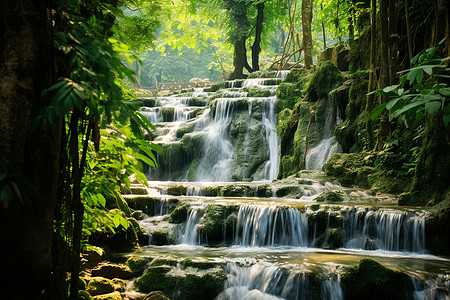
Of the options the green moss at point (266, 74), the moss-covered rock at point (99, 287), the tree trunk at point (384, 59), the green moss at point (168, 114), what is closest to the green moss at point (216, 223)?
the moss-covered rock at point (99, 287)

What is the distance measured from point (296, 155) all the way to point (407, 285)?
28.0 ft

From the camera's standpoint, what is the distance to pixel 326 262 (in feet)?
18.4

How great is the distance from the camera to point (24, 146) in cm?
198

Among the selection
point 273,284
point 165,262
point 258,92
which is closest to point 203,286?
point 165,262

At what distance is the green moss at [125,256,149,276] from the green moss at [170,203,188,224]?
214 cm

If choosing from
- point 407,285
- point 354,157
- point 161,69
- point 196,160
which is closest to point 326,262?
point 407,285

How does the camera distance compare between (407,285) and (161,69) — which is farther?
(161,69)

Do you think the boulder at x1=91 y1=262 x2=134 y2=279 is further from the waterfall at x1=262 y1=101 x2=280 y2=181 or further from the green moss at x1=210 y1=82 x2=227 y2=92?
the green moss at x1=210 y1=82 x2=227 y2=92

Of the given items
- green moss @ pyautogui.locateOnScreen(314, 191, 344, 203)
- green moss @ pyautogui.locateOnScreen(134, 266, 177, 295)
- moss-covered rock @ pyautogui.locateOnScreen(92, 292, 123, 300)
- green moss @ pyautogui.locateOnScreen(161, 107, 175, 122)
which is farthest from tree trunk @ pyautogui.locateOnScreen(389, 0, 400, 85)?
green moss @ pyautogui.locateOnScreen(161, 107, 175, 122)

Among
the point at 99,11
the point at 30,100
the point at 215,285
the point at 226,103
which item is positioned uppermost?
the point at 226,103

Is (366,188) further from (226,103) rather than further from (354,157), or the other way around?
(226,103)

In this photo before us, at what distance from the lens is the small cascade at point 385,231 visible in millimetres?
6344

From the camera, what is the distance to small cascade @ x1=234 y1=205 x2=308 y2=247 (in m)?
7.24

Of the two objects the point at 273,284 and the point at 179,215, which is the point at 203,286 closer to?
the point at 273,284
